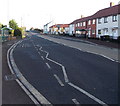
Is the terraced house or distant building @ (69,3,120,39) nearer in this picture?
the terraced house

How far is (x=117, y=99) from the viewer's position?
19.5 ft

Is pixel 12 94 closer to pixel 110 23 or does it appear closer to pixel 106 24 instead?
pixel 110 23

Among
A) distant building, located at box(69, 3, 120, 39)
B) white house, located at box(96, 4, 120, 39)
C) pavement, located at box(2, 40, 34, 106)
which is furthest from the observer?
distant building, located at box(69, 3, 120, 39)

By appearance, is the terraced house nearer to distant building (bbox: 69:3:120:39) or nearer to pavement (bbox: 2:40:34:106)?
distant building (bbox: 69:3:120:39)

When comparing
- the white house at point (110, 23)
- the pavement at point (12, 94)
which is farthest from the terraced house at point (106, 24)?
the pavement at point (12, 94)

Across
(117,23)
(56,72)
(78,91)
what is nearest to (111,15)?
(117,23)

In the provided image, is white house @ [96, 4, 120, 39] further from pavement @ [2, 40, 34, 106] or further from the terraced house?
pavement @ [2, 40, 34, 106]

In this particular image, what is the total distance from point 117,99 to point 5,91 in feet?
13.5

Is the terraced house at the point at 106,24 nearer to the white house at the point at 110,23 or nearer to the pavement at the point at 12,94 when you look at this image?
the white house at the point at 110,23

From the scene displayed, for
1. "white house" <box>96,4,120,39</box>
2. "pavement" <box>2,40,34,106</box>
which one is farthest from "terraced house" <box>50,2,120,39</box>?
"pavement" <box>2,40,34,106</box>

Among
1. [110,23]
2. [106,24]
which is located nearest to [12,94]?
[110,23]

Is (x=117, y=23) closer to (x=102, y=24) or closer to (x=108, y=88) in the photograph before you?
(x=102, y=24)

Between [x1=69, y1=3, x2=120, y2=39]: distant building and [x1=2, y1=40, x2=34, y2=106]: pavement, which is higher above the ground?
[x1=69, y1=3, x2=120, y2=39]: distant building

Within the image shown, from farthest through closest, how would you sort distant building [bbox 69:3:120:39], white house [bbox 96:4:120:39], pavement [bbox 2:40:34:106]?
distant building [bbox 69:3:120:39] < white house [bbox 96:4:120:39] < pavement [bbox 2:40:34:106]
